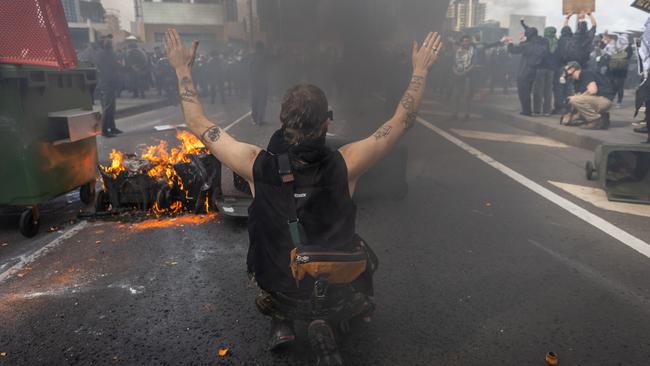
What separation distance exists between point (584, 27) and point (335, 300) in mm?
11444

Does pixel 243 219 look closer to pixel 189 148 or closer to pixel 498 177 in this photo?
pixel 189 148

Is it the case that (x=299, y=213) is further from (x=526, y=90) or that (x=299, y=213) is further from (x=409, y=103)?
(x=526, y=90)

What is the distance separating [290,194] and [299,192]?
0.15ft

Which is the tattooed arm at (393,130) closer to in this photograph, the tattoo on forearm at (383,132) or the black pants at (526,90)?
the tattoo on forearm at (383,132)

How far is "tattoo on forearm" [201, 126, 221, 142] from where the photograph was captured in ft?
8.77

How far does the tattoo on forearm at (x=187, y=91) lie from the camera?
2822 millimetres

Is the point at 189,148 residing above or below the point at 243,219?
above

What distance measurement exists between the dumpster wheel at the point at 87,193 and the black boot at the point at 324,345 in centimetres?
429

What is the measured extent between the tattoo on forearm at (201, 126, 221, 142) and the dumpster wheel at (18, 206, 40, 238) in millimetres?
2842

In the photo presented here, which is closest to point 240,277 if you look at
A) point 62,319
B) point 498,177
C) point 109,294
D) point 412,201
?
point 109,294

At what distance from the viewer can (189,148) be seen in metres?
5.45

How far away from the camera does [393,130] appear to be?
8.66 ft

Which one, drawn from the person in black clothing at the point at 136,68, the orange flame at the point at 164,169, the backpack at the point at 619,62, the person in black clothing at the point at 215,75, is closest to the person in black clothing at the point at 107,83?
the orange flame at the point at 164,169

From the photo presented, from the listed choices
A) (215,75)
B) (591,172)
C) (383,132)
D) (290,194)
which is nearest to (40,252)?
(290,194)
